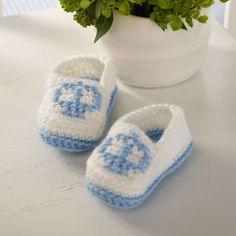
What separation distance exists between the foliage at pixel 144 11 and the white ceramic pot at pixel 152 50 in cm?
2

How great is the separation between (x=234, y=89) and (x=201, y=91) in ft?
0.16

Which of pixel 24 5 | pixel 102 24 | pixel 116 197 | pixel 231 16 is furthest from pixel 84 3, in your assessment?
pixel 24 5

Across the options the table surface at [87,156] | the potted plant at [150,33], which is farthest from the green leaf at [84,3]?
the table surface at [87,156]

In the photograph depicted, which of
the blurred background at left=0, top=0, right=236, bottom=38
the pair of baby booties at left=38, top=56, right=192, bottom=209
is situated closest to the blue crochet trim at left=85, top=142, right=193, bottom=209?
the pair of baby booties at left=38, top=56, right=192, bottom=209

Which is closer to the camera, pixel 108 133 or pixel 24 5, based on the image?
pixel 108 133

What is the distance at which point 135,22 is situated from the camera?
69 cm

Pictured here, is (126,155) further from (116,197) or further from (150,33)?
(150,33)

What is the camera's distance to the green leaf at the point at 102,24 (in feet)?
2.30

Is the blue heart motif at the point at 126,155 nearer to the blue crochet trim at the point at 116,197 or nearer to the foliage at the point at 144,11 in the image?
the blue crochet trim at the point at 116,197

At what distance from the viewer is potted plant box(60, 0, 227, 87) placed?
667mm

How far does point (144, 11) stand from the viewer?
0.71 m

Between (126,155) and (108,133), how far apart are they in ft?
0.18

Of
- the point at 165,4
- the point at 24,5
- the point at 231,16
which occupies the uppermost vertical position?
the point at 165,4

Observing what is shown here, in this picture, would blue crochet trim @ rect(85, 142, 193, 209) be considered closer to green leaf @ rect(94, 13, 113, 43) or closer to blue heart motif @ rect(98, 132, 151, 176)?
blue heart motif @ rect(98, 132, 151, 176)
